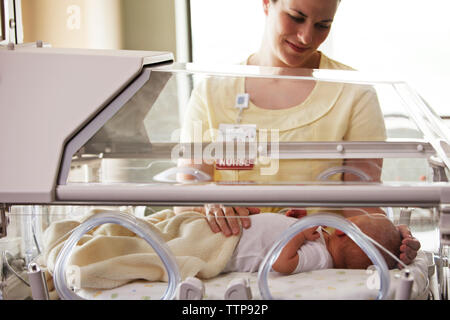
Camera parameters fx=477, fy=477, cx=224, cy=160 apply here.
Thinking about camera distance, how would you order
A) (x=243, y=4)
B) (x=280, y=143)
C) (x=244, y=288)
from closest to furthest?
(x=244, y=288) < (x=280, y=143) < (x=243, y=4)

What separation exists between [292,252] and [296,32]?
3.22 feet

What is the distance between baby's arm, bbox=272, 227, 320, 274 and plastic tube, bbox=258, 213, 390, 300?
0.06ft

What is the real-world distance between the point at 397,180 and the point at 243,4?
2.43 m

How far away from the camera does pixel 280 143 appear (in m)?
0.93

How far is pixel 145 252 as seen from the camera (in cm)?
81

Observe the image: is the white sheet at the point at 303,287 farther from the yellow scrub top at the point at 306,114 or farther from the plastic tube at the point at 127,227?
the yellow scrub top at the point at 306,114

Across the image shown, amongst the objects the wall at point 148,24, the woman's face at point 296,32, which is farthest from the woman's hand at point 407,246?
the wall at point 148,24

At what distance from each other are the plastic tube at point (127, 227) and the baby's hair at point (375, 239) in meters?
0.29

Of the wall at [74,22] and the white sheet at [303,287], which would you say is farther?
the wall at [74,22]

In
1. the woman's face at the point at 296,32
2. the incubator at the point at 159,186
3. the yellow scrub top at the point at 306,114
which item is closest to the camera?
the incubator at the point at 159,186

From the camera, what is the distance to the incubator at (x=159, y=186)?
30.0 inches

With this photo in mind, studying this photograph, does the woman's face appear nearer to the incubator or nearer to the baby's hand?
the incubator
